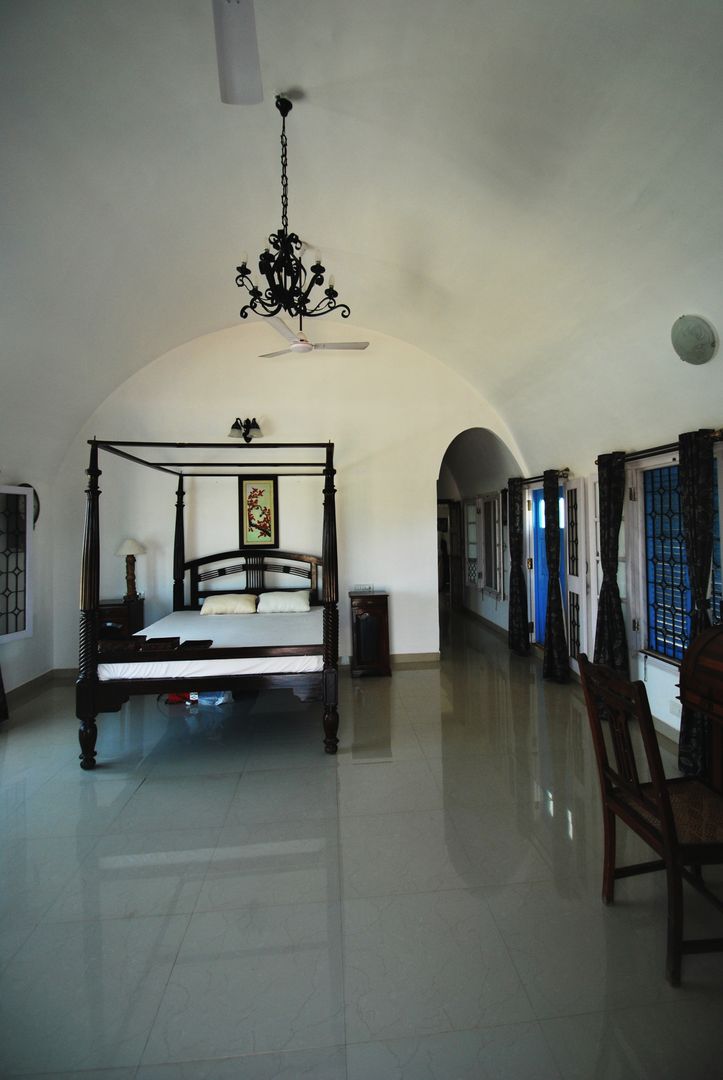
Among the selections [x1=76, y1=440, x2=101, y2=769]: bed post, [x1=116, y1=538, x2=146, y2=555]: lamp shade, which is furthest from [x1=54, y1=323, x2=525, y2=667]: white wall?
[x1=76, y1=440, x2=101, y2=769]: bed post

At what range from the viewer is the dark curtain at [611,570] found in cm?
436

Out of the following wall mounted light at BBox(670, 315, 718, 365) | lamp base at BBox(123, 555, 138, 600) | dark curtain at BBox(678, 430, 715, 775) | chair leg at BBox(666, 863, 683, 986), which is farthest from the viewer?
lamp base at BBox(123, 555, 138, 600)

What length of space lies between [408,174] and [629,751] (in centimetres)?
332

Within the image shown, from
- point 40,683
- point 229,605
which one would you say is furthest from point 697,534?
point 40,683

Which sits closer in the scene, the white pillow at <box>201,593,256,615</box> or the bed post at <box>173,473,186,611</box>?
the white pillow at <box>201,593,256,615</box>

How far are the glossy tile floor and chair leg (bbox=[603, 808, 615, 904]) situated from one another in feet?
0.21

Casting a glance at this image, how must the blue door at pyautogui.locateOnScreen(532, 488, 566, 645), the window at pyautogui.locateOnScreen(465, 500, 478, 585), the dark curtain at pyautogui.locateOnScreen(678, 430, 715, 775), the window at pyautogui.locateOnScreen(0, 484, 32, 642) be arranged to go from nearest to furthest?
the dark curtain at pyautogui.locateOnScreen(678, 430, 715, 775)
the window at pyautogui.locateOnScreen(0, 484, 32, 642)
the blue door at pyautogui.locateOnScreen(532, 488, 566, 645)
the window at pyautogui.locateOnScreen(465, 500, 478, 585)

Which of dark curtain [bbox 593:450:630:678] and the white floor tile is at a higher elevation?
dark curtain [bbox 593:450:630:678]

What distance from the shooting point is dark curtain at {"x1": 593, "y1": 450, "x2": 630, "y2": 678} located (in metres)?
4.36

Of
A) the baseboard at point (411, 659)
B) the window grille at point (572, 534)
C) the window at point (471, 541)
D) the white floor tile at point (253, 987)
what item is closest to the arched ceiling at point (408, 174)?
the window grille at point (572, 534)

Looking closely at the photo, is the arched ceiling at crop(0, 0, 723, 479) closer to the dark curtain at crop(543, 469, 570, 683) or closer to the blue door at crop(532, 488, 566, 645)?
the dark curtain at crop(543, 469, 570, 683)

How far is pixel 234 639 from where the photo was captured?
14.0 feet

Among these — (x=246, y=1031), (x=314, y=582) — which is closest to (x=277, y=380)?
(x=314, y=582)

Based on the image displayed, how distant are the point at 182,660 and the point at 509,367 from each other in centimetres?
395
